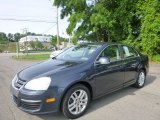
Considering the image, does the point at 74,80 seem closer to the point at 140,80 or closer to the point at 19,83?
the point at 19,83

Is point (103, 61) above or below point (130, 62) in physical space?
above

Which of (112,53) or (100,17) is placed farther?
(100,17)

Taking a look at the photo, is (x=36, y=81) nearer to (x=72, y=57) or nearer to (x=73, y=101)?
(x=73, y=101)

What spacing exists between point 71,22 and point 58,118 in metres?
14.5

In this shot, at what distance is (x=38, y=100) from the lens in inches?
139

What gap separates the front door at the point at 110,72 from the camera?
4.39m

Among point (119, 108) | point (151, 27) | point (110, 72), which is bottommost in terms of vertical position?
point (119, 108)

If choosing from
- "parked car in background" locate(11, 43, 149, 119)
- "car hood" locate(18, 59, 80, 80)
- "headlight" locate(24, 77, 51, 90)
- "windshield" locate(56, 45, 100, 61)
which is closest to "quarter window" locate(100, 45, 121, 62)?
"parked car in background" locate(11, 43, 149, 119)

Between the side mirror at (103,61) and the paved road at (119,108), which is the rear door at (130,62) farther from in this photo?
the side mirror at (103,61)

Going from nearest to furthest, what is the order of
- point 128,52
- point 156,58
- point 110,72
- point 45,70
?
point 45,70, point 110,72, point 128,52, point 156,58

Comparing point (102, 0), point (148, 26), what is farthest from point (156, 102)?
point (102, 0)

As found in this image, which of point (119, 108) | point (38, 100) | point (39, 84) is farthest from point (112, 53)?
point (38, 100)

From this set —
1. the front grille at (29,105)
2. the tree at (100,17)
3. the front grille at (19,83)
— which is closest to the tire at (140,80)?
the front grille at (29,105)

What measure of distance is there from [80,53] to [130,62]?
5.00 feet
